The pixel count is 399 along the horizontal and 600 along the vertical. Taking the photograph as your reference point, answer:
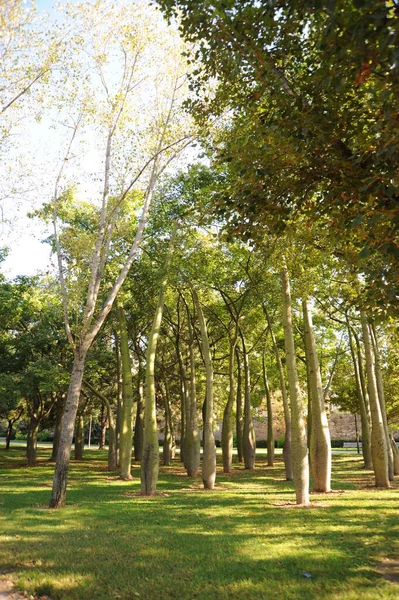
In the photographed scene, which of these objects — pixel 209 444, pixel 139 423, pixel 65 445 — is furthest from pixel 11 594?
pixel 139 423

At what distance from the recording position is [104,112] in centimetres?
1416

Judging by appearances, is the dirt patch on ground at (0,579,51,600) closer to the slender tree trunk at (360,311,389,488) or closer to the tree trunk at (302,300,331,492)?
the tree trunk at (302,300,331,492)

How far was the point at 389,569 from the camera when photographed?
6.25 meters

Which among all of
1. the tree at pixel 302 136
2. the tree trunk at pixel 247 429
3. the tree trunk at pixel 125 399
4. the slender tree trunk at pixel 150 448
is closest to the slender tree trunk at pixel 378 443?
the slender tree trunk at pixel 150 448

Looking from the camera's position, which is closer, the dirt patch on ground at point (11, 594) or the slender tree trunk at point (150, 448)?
the dirt patch on ground at point (11, 594)

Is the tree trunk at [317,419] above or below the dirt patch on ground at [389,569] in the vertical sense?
above

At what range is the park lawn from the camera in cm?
569

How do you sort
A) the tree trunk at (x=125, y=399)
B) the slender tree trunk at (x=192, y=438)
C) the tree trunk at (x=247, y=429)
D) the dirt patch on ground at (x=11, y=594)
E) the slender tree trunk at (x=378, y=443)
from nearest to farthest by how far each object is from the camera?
the dirt patch on ground at (x=11, y=594)
the slender tree trunk at (x=378, y=443)
the tree trunk at (x=125, y=399)
the slender tree trunk at (x=192, y=438)
the tree trunk at (x=247, y=429)

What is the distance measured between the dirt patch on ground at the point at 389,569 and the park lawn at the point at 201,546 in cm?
9

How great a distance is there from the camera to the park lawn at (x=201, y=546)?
569cm

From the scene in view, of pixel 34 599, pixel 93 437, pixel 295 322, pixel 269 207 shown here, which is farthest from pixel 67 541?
pixel 93 437

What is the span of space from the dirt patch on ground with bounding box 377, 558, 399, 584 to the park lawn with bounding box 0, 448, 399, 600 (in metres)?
0.09

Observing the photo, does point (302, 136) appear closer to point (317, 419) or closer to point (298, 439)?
point (298, 439)

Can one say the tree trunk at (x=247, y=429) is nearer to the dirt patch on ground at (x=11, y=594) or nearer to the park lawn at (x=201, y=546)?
the park lawn at (x=201, y=546)
